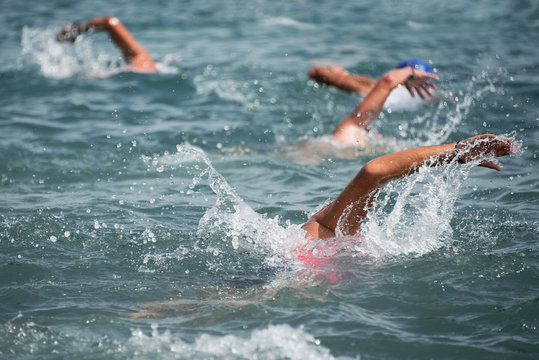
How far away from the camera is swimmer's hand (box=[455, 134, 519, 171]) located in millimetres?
3740

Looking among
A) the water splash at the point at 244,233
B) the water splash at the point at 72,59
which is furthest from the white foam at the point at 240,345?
the water splash at the point at 72,59

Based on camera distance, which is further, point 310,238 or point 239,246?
point 239,246

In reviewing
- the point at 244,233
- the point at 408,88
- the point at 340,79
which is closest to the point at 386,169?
the point at 244,233

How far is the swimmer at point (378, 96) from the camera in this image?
5664 millimetres

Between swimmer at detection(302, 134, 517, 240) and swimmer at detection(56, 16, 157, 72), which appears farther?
swimmer at detection(56, 16, 157, 72)

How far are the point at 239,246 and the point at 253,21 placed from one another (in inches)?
381

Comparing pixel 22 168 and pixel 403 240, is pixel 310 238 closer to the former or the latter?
pixel 403 240

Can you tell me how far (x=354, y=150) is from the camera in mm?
6781

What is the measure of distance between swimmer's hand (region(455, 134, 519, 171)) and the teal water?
0.31 metres

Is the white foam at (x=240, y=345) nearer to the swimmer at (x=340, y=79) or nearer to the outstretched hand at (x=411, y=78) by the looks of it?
the outstretched hand at (x=411, y=78)

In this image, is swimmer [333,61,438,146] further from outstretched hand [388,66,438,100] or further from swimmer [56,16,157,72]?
swimmer [56,16,157,72]

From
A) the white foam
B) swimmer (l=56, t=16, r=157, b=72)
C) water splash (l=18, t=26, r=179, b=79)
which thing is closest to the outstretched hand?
the white foam

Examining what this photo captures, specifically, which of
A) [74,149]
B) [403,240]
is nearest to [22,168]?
[74,149]

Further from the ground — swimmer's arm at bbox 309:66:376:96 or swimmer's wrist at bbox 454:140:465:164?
swimmer's arm at bbox 309:66:376:96
